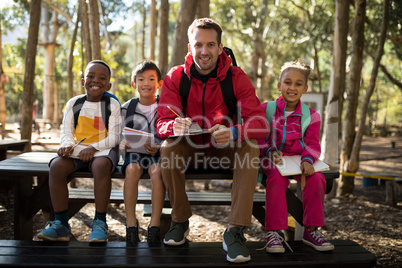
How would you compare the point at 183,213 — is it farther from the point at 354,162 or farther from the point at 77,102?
the point at 354,162

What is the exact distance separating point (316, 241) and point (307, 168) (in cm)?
57

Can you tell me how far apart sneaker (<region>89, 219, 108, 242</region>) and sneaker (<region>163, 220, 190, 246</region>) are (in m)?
0.49

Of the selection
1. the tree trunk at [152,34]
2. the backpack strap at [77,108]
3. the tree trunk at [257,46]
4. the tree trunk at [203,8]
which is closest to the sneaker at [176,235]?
the backpack strap at [77,108]

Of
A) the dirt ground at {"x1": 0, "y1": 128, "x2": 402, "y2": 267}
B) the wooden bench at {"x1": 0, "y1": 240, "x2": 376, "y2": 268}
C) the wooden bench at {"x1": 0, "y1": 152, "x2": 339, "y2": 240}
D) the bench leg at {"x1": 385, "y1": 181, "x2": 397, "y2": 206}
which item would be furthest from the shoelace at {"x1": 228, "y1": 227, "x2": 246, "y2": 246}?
the bench leg at {"x1": 385, "y1": 181, "x2": 397, "y2": 206}

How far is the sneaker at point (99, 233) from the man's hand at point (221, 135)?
1144mm

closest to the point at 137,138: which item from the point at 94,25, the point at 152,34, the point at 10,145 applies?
the point at 94,25

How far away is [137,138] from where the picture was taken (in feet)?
10.7

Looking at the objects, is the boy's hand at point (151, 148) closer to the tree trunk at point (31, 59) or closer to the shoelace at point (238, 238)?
the shoelace at point (238, 238)

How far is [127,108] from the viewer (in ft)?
11.8

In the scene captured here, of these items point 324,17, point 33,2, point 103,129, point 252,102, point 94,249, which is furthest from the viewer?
point 324,17

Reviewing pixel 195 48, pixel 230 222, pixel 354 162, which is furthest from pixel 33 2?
pixel 354 162

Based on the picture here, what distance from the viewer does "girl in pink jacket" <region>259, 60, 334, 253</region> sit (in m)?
2.91

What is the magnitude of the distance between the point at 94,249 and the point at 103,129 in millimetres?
1129

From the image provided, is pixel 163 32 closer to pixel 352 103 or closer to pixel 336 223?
pixel 352 103
